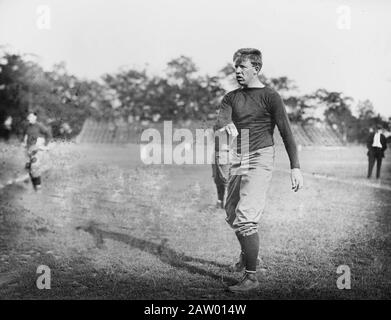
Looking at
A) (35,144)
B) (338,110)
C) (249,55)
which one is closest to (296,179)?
(249,55)

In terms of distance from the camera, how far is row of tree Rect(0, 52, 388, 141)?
6500 mm

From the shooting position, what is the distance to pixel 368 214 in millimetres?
6609

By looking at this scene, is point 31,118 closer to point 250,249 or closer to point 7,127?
point 7,127

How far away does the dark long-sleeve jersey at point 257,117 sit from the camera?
405cm

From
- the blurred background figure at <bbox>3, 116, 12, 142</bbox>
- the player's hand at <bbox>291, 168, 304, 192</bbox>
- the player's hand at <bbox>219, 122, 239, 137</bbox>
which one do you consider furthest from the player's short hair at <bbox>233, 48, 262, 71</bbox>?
the blurred background figure at <bbox>3, 116, 12, 142</bbox>

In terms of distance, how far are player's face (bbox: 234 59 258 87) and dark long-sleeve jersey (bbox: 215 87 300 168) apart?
9 cm

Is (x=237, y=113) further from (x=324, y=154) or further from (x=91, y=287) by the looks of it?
(x=324, y=154)

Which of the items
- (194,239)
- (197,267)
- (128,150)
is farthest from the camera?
(128,150)

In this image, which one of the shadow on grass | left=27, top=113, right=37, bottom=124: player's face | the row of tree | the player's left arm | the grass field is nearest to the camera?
the player's left arm

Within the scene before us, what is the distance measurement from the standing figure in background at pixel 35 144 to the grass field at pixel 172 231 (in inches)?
7.5

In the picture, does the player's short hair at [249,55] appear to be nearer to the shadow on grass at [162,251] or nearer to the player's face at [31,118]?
the shadow on grass at [162,251]

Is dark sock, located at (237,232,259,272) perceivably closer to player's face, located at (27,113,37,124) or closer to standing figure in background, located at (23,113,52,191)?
standing figure in background, located at (23,113,52,191)
